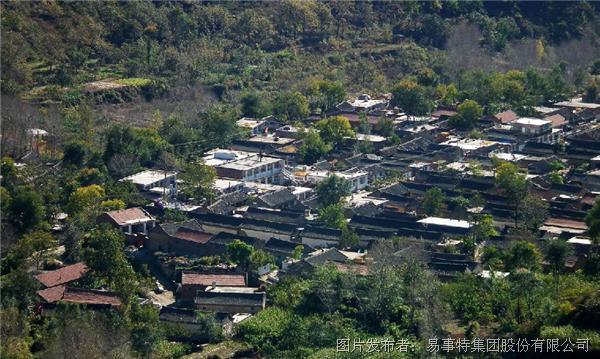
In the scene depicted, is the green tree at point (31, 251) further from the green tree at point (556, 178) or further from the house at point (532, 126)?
the house at point (532, 126)

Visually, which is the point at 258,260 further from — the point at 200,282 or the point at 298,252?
the point at 200,282

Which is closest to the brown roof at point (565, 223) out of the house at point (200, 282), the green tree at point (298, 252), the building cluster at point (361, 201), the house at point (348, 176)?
the building cluster at point (361, 201)

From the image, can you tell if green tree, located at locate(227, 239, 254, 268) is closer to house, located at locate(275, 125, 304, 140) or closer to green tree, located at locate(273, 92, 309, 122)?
house, located at locate(275, 125, 304, 140)

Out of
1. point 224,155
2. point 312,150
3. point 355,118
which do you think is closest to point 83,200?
point 224,155

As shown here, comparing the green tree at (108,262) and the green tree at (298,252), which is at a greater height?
the green tree at (108,262)

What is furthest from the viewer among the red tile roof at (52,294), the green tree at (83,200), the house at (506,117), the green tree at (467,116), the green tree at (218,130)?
the house at (506,117)

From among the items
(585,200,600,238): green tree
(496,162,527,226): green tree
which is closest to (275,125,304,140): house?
(496,162,527,226): green tree
